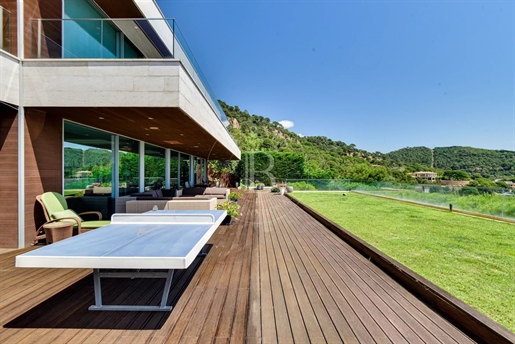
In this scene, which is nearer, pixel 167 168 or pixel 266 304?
pixel 266 304

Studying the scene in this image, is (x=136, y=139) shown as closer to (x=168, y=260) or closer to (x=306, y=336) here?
(x=168, y=260)

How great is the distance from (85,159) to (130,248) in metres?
4.92

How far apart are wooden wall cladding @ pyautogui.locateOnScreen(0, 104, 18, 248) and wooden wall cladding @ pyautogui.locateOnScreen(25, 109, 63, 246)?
14 cm

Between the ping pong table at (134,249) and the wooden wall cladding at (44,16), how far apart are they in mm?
3629

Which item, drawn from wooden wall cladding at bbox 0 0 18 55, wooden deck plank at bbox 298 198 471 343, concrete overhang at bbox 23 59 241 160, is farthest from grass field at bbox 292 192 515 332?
wooden wall cladding at bbox 0 0 18 55

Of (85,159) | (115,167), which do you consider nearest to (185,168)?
(115,167)

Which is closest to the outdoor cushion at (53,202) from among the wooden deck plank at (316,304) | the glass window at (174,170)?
the wooden deck plank at (316,304)

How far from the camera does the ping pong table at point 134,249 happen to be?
1963 mm

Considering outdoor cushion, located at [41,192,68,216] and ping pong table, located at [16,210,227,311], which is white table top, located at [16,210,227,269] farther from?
outdoor cushion, located at [41,192,68,216]

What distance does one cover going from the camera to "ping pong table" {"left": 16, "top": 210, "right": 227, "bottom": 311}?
1.96 metres

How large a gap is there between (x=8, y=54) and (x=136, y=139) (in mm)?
4102

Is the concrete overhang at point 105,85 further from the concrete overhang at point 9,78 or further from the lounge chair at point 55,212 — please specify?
the lounge chair at point 55,212

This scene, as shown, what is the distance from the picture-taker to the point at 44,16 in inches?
186

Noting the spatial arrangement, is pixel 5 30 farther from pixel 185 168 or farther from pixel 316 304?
pixel 185 168
